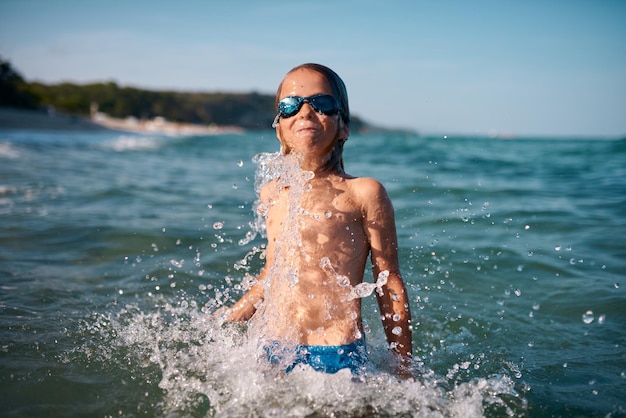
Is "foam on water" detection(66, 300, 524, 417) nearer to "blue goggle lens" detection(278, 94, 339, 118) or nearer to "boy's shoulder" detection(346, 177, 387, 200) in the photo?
"boy's shoulder" detection(346, 177, 387, 200)

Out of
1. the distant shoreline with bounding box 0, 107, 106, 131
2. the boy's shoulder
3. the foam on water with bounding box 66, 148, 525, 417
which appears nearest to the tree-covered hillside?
the distant shoreline with bounding box 0, 107, 106, 131

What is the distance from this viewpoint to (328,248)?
7.97 ft

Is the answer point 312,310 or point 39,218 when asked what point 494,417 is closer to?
point 312,310

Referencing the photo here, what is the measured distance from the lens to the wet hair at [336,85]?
98.4 inches

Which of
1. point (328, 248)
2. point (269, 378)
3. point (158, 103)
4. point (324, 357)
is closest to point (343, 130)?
point (328, 248)

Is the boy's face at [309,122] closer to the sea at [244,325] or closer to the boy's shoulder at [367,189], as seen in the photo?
the boy's shoulder at [367,189]

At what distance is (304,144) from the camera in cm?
250

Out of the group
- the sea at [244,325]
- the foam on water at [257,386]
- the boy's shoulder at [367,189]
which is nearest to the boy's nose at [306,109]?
the boy's shoulder at [367,189]

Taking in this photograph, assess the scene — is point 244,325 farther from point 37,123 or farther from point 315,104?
point 37,123

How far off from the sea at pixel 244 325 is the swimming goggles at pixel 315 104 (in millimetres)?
638

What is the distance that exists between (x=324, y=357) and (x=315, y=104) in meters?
1.19

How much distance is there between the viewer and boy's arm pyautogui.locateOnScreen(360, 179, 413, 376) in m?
2.39

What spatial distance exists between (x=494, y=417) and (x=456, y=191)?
6808mm

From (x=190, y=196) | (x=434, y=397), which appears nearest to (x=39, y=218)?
(x=190, y=196)
